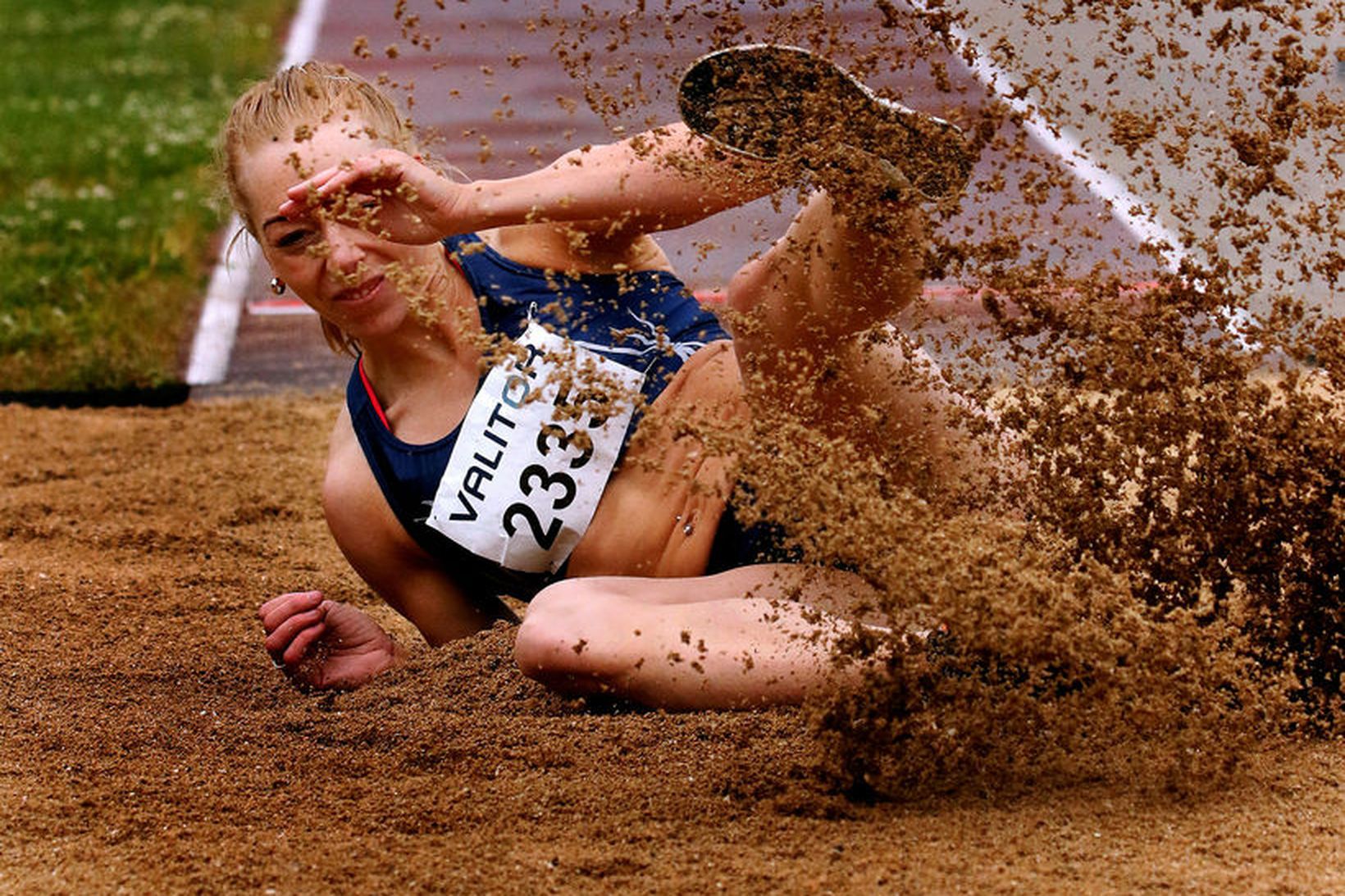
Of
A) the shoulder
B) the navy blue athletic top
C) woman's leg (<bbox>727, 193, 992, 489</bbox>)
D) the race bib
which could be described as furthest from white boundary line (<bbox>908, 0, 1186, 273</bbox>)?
the shoulder

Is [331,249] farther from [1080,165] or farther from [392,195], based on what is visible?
[1080,165]

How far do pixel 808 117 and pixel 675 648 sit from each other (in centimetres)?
81

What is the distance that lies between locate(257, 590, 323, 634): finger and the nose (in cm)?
60

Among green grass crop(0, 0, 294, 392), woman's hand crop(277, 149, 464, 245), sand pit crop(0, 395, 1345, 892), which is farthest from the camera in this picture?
green grass crop(0, 0, 294, 392)

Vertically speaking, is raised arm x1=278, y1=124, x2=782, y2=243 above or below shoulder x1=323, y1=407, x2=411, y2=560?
above

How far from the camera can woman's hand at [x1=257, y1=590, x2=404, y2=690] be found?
3062 mm

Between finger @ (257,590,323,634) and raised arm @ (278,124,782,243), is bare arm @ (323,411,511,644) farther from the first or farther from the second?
raised arm @ (278,124,782,243)

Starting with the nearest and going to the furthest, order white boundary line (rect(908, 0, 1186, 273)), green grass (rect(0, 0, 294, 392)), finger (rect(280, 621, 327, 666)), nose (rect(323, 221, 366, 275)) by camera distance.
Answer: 1. white boundary line (rect(908, 0, 1186, 273))
2. nose (rect(323, 221, 366, 275))
3. finger (rect(280, 621, 327, 666))
4. green grass (rect(0, 0, 294, 392))

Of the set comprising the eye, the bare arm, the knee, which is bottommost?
the bare arm

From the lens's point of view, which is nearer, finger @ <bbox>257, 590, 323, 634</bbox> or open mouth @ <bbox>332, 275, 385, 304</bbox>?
open mouth @ <bbox>332, 275, 385, 304</bbox>

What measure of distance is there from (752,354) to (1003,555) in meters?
0.59

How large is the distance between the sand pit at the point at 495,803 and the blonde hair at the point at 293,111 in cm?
84

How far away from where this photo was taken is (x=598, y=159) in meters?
2.67

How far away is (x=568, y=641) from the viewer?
2670mm
